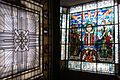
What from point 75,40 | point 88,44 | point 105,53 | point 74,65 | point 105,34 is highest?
point 105,34

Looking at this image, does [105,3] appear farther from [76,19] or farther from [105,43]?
[105,43]

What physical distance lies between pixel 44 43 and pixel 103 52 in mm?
3402

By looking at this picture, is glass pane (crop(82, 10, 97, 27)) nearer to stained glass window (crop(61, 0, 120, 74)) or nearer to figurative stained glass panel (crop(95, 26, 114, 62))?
stained glass window (crop(61, 0, 120, 74))

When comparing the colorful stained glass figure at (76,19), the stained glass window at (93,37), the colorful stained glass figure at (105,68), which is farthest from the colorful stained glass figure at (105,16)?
the colorful stained glass figure at (105,68)

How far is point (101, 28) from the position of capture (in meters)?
4.84

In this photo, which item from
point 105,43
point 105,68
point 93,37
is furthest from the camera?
point 93,37

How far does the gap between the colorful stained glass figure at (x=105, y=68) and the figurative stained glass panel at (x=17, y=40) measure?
3.31 meters

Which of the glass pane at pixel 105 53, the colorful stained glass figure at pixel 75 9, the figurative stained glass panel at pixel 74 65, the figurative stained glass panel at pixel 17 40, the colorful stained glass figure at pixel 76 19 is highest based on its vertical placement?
the colorful stained glass figure at pixel 75 9

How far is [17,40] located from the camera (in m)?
1.49

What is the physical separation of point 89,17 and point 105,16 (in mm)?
500

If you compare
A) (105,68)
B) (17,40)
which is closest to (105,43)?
(105,68)

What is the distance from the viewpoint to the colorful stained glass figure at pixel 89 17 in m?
5.01

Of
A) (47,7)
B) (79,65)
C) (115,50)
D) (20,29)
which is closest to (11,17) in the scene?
(20,29)

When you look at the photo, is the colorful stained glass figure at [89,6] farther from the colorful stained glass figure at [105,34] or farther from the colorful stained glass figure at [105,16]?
the colorful stained glass figure at [105,34]
